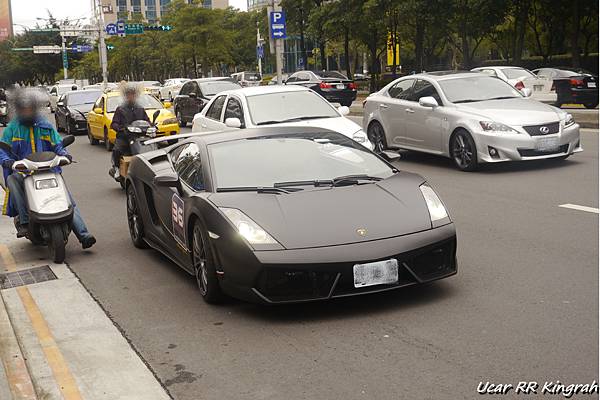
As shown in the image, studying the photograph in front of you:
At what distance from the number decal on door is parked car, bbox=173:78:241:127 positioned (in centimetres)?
1699

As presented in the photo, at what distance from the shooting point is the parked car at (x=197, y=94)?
81.9 ft

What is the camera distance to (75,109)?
28.1 meters

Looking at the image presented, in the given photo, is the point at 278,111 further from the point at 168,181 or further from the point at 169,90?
the point at 169,90

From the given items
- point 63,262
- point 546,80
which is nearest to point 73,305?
point 63,262

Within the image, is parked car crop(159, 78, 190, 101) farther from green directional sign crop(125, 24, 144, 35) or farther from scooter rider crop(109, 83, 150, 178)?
scooter rider crop(109, 83, 150, 178)

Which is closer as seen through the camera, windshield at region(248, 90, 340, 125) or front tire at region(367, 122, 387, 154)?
windshield at region(248, 90, 340, 125)

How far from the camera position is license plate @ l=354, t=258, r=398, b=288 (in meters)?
5.87

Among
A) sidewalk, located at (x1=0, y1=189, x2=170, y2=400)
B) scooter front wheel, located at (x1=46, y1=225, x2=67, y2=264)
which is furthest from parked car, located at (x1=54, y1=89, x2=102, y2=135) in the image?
sidewalk, located at (x1=0, y1=189, x2=170, y2=400)

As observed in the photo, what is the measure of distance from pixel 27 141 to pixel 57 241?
118 centimetres

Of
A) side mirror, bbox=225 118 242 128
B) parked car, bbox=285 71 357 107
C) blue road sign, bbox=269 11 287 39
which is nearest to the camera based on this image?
side mirror, bbox=225 118 242 128

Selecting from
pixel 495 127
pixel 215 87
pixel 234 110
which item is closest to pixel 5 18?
pixel 215 87

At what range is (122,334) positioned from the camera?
19.8 ft

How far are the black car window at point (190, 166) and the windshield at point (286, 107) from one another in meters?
5.18

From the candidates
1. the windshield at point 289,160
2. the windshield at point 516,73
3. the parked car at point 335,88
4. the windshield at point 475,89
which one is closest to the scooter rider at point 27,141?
the windshield at point 289,160
